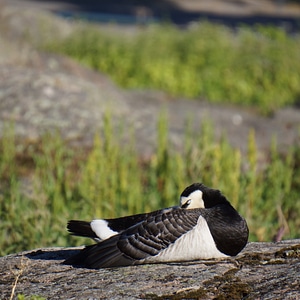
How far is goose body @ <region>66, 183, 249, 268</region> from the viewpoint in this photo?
163 inches

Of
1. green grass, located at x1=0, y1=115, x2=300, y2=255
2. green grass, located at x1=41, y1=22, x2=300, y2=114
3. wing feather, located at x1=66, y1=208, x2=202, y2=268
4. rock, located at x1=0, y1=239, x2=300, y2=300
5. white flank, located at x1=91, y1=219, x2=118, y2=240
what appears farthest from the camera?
green grass, located at x1=41, y1=22, x2=300, y2=114

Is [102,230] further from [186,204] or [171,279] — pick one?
[171,279]

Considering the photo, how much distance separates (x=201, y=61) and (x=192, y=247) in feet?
32.6

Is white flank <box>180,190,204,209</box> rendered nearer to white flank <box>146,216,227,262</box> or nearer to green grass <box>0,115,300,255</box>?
white flank <box>146,216,227,262</box>

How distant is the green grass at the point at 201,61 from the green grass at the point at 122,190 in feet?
15.3

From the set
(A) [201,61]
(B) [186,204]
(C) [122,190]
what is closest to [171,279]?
(B) [186,204]

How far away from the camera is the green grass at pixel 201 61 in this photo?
41.7 feet

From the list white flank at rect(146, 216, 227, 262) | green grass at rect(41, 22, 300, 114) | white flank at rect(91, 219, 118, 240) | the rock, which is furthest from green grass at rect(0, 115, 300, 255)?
green grass at rect(41, 22, 300, 114)

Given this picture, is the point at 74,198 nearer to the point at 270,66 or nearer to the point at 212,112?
the point at 212,112

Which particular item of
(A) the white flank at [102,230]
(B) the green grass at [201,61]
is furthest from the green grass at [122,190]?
(B) the green grass at [201,61]

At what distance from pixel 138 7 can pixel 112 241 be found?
26599 millimetres

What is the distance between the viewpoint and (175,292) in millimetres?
3672

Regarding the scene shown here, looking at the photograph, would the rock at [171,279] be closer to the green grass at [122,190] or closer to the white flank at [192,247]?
the white flank at [192,247]

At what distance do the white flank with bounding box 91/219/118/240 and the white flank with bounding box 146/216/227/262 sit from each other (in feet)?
1.17
